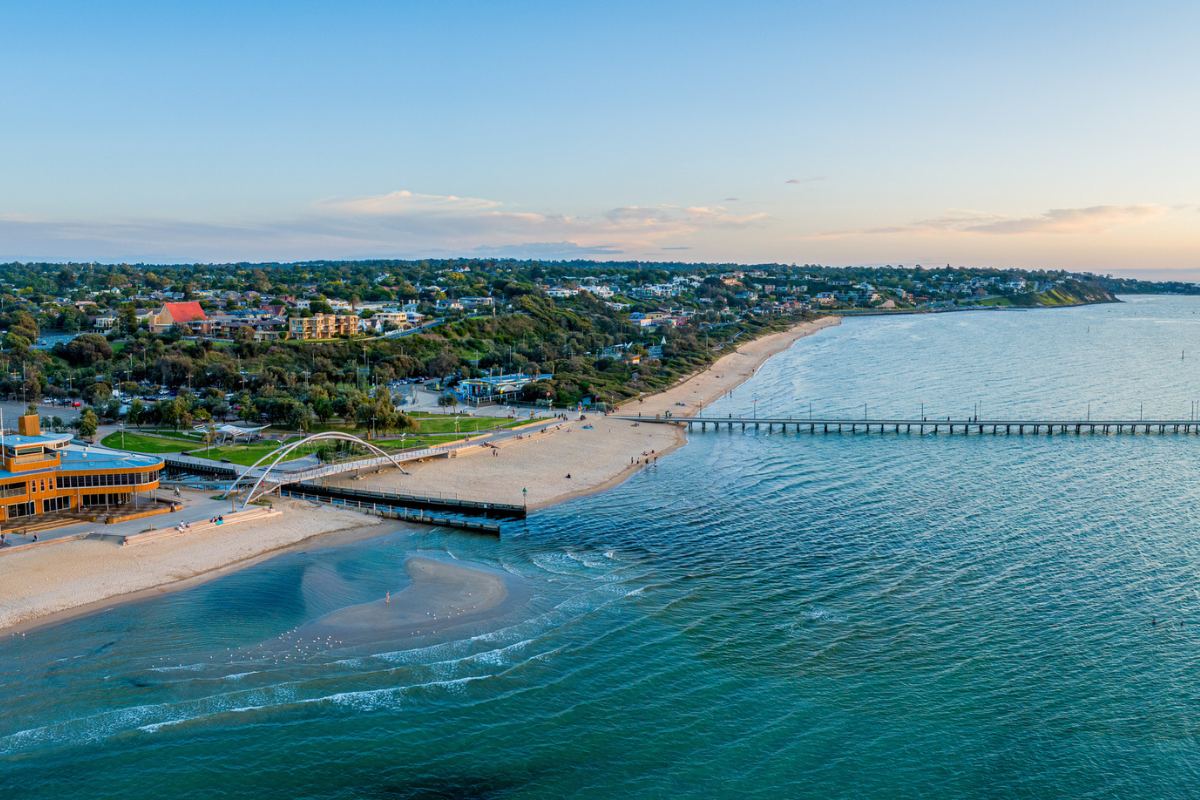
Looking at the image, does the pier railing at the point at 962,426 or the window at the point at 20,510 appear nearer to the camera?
the window at the point at 20,510

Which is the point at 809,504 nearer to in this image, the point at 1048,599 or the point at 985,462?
the point at 1048,599

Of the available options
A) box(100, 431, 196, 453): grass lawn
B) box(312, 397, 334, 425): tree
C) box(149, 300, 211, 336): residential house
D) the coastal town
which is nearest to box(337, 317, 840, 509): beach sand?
the coastal town

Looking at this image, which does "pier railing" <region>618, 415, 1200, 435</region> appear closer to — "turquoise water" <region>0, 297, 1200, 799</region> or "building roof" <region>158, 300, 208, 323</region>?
"turquoise water" <region>0, 297, 1200, 799</region>

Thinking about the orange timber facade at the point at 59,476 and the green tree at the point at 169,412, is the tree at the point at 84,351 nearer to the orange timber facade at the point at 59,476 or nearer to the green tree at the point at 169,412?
the green tree at the point at 169,412

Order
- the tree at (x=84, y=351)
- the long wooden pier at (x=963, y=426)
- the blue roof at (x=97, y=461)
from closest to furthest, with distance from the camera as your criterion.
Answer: the blue roof at (x=97, y=461), the long wooden pier at (x=963, y=426), the tree at (x=84, y=351)

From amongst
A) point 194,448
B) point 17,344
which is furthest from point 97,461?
point 17,344

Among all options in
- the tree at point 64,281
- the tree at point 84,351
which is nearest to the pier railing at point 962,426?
the tree at point 84,351

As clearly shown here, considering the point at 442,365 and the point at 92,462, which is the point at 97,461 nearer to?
the point at 92,462
